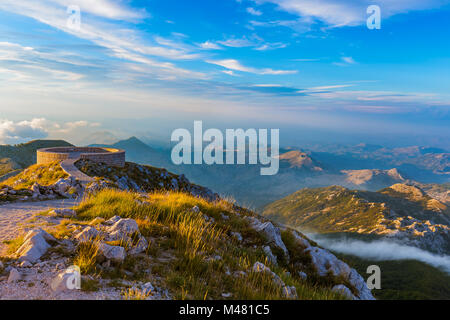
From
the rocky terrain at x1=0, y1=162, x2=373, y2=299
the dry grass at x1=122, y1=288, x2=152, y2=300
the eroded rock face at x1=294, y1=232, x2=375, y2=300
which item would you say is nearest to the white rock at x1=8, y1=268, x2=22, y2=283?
the rocky terrain at x1=0, y1=162, x2=373, y2=299

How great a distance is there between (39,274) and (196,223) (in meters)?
4.83

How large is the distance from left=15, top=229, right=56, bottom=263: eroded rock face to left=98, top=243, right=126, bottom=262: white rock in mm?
1712

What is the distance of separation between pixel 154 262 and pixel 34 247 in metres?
3.25

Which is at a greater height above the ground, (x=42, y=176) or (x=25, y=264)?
(x=25, y=264)

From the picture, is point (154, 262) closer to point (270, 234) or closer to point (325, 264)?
point (270, 234)

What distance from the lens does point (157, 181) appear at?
174 ft

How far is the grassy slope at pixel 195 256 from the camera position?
239 inches

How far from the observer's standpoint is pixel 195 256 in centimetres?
712

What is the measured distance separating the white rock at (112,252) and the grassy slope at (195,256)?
0.67 feet

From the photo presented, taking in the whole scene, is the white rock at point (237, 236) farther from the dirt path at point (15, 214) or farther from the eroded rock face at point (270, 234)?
the dirt path at point (15, 214)

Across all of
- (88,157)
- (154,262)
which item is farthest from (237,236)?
(88,157)
